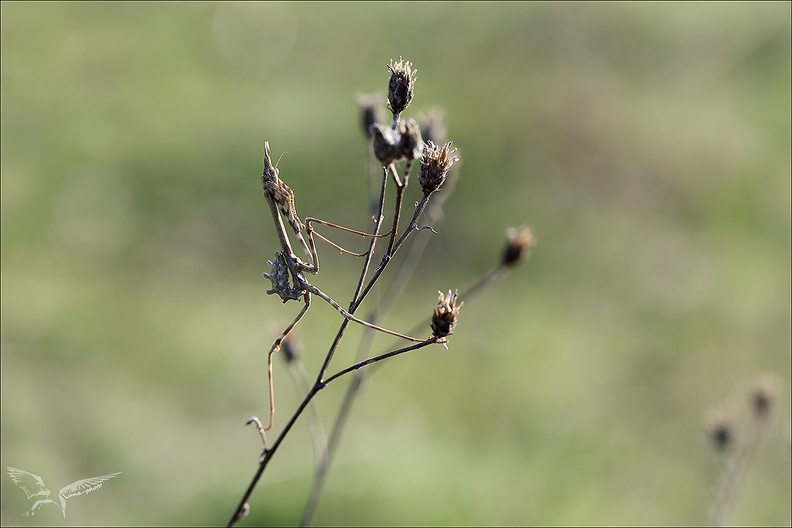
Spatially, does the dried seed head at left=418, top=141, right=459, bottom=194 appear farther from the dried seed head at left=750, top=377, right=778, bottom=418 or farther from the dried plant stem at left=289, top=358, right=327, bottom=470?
the dried seed head at left=750, top=377, right=778, bottom=418

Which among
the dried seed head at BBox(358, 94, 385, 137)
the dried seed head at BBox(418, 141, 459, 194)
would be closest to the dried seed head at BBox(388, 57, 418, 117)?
the dried seed head at BBox(418, 141, 459, 194)

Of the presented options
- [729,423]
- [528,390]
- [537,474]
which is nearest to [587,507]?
[537,474]

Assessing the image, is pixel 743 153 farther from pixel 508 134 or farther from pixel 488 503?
pixel 488 503

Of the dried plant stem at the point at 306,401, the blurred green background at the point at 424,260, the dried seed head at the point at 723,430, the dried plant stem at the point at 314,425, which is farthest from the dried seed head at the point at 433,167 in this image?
the blurred green background at the point at 424,260

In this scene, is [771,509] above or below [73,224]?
below

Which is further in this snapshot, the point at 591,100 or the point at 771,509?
the point at 591,100

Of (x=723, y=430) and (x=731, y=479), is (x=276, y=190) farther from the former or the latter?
(x=731, y=479)

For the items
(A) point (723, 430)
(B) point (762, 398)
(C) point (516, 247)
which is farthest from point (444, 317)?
(B) point (762, 398)
